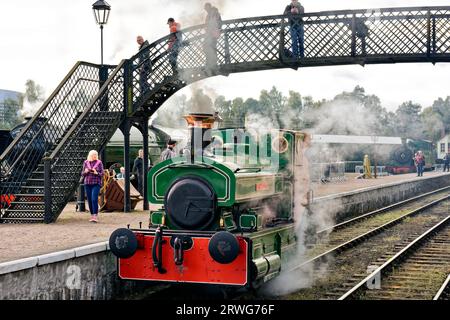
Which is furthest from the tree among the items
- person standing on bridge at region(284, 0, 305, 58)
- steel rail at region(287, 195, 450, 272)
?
person standing on bridge at region(284, 0, 305, 58)

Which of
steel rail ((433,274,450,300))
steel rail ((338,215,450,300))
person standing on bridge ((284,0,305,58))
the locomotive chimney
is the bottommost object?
steel rail ((433,274,450,300))

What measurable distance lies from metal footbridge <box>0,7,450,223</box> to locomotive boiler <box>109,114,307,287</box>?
5.65m

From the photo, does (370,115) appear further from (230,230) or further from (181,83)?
(230,230)

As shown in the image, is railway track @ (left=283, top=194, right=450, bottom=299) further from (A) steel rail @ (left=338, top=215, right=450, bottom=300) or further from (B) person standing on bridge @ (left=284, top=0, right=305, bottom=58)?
(B) person standing on bridge @ (left=284, top=0, right=305, bottom=58)

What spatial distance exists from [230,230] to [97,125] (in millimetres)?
7420

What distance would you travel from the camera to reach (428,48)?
627 inches

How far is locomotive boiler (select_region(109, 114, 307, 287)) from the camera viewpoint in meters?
9.38

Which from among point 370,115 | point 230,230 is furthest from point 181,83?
point 370,115

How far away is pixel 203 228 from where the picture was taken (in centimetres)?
980

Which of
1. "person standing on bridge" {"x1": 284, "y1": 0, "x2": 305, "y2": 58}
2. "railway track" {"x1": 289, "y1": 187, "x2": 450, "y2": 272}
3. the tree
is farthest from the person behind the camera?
the tree

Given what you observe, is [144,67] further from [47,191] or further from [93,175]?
[47,191]

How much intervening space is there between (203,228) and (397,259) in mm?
5751

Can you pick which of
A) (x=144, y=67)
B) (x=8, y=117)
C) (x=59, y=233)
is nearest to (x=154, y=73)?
(x=144, y=67)

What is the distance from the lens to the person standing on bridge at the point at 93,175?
14.7 metres
